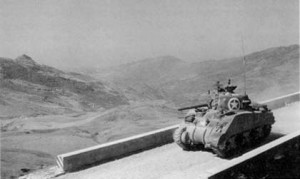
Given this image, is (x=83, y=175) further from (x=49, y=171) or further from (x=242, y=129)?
(x=242, y=129)

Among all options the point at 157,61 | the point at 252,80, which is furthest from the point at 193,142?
the point at 157,61

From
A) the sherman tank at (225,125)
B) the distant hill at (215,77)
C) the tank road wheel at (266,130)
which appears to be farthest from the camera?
the distant hill at (215,77)

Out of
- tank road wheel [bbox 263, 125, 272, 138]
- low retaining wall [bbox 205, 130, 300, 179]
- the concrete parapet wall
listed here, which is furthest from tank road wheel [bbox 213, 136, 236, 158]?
the concrete parapet wall

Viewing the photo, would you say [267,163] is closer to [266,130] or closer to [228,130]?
[228,130]

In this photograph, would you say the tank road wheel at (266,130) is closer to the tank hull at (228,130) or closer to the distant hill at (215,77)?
the tank hull at (228,130)

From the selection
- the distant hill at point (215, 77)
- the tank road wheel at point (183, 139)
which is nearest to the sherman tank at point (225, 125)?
the tank road wheel at point (183, 139)

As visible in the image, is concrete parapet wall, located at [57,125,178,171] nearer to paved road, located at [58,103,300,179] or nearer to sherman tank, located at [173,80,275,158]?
paved road, located at [58,103,300,179]
